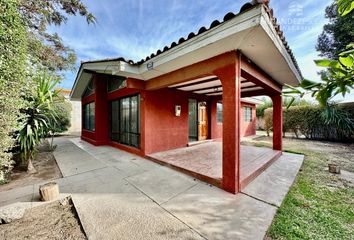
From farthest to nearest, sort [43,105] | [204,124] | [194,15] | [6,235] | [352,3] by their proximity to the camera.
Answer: [204,124]
[194,15]
[43,105]
[6,235]
[352,3]

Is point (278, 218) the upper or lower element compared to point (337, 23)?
lower

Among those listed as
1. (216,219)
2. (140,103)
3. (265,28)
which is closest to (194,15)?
(140,103)

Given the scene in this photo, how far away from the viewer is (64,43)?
24.7 feet

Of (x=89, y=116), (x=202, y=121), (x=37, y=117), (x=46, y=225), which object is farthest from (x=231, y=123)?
(x=89, y=116)

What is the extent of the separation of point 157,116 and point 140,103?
833mm

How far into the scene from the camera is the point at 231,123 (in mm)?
3363

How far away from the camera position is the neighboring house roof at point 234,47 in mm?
2486

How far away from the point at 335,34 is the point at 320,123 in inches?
232

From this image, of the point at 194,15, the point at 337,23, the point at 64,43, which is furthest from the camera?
the point at 337,23

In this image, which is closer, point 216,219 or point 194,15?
point 216,219

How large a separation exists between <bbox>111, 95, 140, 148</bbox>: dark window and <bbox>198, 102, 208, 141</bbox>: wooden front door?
3.66 m

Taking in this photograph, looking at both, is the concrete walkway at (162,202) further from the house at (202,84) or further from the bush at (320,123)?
the bush at (320,123)

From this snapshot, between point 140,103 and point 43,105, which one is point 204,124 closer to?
point 140,103

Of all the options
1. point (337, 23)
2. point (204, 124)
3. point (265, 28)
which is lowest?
point (204, 124)
